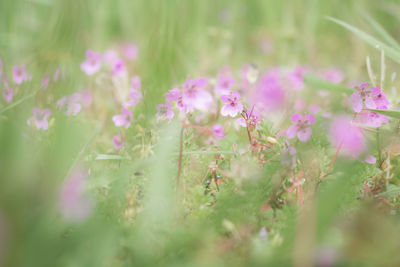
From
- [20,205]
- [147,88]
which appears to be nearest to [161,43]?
[147,88]

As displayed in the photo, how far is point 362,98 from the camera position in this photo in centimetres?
102

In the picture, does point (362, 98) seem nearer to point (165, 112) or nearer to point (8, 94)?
point (165, 112)

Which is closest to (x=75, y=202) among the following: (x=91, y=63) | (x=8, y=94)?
(x=8, y=94)

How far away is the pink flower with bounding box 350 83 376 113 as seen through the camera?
101 cm

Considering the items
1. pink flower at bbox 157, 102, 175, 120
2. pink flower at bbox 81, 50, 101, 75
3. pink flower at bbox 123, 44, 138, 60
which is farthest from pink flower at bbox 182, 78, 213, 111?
pink flower at bbox 123, 44, 138, 60

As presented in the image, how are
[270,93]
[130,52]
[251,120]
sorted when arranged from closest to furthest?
[251,120] → [270,93] → [130,52]

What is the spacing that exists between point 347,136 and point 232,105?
31 centimetres

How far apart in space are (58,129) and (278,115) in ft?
3.39

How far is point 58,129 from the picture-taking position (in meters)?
0.74

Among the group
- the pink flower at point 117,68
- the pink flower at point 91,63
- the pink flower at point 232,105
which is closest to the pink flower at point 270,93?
the pink flower at point 232,105

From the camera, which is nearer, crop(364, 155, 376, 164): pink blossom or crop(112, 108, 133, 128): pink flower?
crop(364, 155, 376, 164): pink blossom

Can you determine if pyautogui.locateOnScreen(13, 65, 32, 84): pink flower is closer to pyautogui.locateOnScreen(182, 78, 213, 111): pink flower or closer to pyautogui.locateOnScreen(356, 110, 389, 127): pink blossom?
pyautogui.locateOnScreen(182, 78, 213, 111): pink flower

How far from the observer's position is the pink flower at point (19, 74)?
156 cm

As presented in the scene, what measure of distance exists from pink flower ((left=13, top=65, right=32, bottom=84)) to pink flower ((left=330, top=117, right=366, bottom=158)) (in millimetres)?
1177
